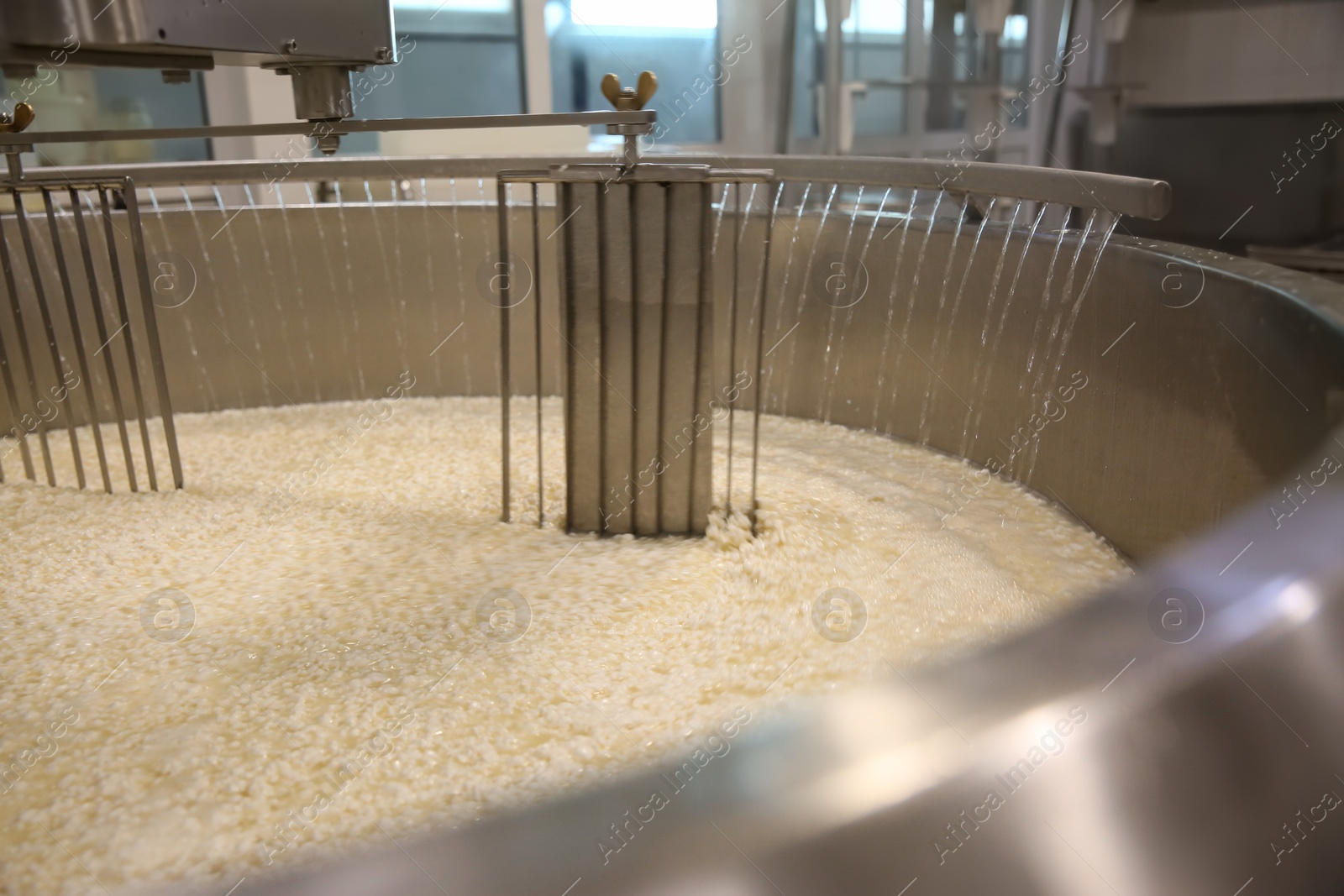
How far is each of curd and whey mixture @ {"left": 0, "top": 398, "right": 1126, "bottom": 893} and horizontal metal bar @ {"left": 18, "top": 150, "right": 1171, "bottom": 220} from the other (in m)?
0.44

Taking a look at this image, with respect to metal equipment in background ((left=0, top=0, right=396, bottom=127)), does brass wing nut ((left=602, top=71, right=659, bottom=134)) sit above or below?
below

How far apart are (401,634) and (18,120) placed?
0.96 metres

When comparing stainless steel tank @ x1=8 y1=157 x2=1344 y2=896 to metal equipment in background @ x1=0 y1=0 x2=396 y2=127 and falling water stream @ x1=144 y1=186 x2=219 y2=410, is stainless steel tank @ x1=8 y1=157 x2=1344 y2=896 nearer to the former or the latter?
falling water stream @ x1=144 y1=186 x2=219 y2=410

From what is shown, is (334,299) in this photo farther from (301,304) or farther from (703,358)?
(703,358)

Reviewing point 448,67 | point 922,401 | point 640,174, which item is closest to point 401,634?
point 640,174

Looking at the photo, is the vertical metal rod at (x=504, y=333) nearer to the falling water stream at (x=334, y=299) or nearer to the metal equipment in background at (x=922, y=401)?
the metal equipment in background at (x=922, y=401)

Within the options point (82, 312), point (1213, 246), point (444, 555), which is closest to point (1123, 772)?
point (444, 555)

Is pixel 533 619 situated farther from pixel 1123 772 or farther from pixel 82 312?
pixel 82 312

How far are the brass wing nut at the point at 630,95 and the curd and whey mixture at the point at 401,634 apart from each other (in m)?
0.53

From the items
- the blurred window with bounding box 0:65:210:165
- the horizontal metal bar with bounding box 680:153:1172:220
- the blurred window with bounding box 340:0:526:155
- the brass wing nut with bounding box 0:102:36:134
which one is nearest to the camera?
the horizontal metal bar with bounding box 680:153:1172:220

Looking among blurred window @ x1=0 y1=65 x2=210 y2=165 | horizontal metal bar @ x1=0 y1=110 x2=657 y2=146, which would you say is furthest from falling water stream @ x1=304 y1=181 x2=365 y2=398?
blurred window @ x1=0 y1=65 x2=210 y2=165

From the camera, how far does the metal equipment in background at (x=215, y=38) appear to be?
87 cm

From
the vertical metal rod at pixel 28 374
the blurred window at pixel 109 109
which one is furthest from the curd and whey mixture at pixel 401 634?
the blurred window at pixel 109 109

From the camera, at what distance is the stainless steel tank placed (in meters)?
0.21
